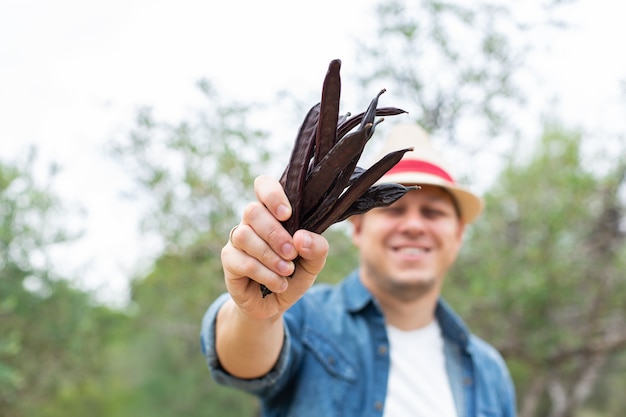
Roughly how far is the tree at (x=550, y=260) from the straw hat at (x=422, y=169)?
352cm

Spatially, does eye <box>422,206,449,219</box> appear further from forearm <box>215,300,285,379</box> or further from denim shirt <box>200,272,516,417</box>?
forearm <box>215,300,285,379</box>

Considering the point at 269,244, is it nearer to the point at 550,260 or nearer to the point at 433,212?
the point at 433,212

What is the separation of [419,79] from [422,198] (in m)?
3.73

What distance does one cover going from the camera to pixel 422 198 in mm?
3025

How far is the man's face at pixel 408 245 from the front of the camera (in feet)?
9.54

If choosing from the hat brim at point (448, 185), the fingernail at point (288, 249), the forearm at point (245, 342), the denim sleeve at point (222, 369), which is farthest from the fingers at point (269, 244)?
the hat brim at point (448, 185)

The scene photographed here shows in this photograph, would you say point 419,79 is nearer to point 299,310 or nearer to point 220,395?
point 299,310

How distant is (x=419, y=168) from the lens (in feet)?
10.2

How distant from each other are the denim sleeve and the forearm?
18 mm

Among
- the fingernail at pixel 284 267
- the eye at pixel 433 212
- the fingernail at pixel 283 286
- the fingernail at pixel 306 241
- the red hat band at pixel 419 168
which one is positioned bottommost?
the fingernail at pixel 283 286

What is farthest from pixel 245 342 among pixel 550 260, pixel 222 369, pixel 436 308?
pixel 550 260

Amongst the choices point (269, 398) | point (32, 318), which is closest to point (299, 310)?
point (269, 398)

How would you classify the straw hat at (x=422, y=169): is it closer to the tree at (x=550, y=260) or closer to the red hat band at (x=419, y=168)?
the red hat band at (x=419, y=168)

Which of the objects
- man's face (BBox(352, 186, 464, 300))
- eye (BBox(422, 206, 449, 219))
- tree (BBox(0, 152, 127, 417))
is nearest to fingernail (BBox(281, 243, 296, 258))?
man's face (BBox(352, 186, 464, 300))
